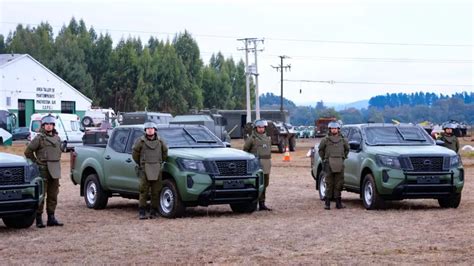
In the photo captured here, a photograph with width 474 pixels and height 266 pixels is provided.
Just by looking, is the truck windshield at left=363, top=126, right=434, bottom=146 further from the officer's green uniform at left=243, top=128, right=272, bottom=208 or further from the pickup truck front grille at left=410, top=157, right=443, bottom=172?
the officer's green uniform at left=243, top=128, right=272, bottom=208

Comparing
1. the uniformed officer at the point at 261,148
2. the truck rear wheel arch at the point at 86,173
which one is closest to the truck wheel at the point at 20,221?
the truck rear wheel arch at the point at 86,173

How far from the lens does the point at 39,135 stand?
1373cm

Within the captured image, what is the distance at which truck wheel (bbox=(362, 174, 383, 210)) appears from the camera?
624 inches

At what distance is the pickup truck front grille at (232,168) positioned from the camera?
47.8 feet

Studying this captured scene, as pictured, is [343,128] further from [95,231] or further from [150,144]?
[95,231]

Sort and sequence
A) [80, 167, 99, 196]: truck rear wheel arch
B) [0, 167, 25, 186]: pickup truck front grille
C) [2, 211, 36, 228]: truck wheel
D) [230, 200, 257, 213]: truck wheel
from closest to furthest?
1. [0, 167, 25, 186]: pickup truck front grille
2. [2, 211, 36, 228]: truck wheel
3. [230, 200, 257, 213]: truck wheel
4. [80, 167, 99, 196]: truck rear wheel arch

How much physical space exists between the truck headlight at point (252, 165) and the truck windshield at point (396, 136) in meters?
2.75

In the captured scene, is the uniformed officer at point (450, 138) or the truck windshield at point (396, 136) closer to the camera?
the truck windshield at point (396, 136)

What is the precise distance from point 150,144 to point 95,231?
2140mm

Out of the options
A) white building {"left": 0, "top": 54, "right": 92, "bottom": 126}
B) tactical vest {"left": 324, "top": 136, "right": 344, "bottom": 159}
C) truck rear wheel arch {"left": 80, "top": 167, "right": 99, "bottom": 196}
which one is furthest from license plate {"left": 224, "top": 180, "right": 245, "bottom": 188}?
white building {"left": 0, "top": 54, "right": 92, "bottom": 126}

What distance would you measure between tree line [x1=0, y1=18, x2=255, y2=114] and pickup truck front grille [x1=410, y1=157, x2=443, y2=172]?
3010 inches

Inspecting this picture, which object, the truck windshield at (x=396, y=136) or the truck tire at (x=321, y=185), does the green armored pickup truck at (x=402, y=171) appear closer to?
the truck windshield at (x=396, y=136)

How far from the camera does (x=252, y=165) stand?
49.3 feet

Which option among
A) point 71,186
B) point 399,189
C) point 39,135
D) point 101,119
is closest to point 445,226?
point 399,189
